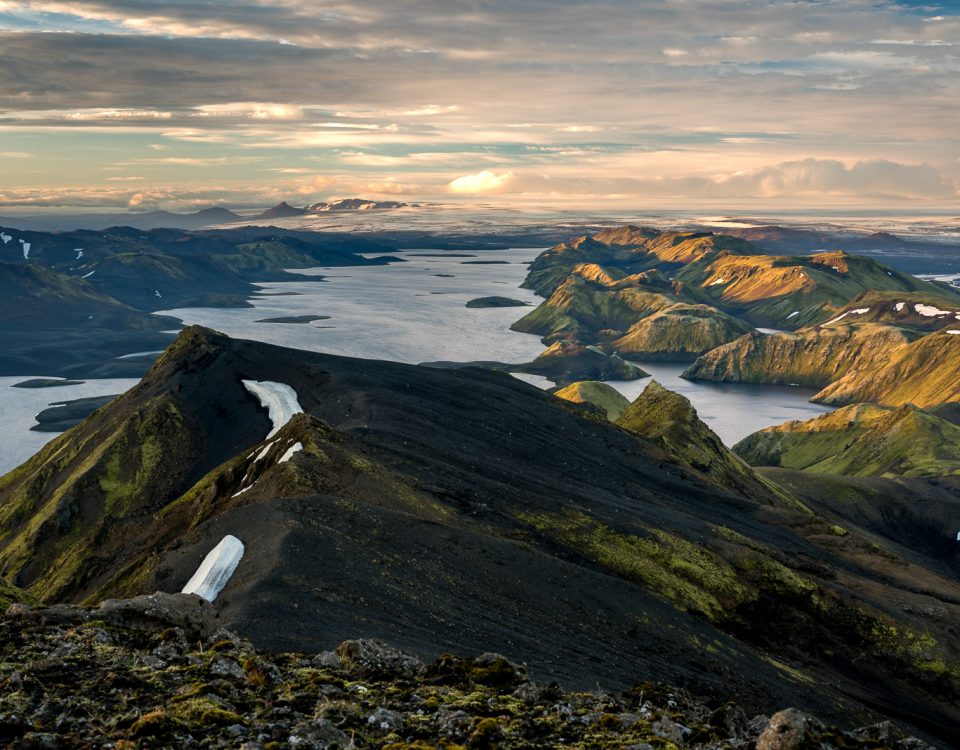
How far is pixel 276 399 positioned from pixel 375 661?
111m

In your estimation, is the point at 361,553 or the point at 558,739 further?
the point at 361,553

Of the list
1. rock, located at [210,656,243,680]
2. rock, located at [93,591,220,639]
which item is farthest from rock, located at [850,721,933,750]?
rock, located at [93,591,220,639]

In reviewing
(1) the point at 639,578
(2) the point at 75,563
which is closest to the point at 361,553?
(1) the point at 639,578

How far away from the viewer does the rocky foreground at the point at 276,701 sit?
82.9ft

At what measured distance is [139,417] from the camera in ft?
443

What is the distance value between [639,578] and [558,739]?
61.1 m

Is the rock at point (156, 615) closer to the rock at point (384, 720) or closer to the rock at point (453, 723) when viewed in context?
the rock at point (384, 720)

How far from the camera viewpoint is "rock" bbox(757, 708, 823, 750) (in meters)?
27.8

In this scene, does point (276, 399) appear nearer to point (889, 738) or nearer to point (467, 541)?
point (467, 541)

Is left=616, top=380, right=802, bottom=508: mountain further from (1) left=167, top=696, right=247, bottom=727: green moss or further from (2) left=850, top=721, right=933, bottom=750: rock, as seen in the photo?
(1) left=167, top=696, right=247, bottom=727: green moss

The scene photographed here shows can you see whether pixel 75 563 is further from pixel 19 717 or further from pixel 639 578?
pixel 19 717

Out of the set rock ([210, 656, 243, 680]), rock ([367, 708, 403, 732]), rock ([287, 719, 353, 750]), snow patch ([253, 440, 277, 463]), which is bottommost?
snow patch ([253, 440, 277, 463])

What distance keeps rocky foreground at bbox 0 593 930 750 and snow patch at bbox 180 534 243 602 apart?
19.4m

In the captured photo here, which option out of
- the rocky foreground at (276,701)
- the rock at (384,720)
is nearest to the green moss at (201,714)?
the rocky foreground at (276,701)
